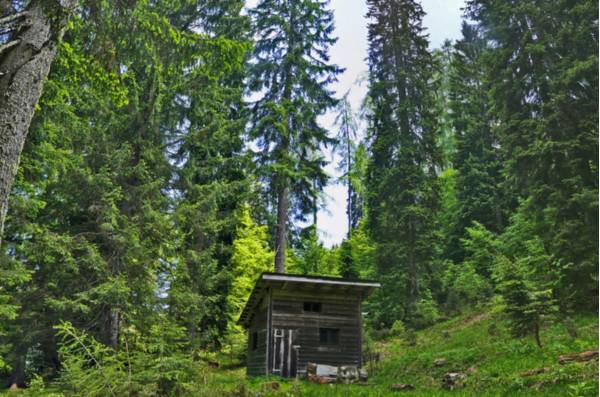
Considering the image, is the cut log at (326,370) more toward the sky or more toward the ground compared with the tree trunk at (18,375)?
more toward the sky

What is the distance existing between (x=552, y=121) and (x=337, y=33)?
15087 mm

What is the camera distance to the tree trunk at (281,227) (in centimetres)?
2453

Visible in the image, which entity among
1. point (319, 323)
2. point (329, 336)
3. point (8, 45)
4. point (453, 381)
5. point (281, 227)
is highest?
point (281, 227)

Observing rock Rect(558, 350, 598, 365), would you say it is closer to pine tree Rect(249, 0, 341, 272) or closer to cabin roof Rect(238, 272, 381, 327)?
cabin roof Rect(238, 272, 381, 327)

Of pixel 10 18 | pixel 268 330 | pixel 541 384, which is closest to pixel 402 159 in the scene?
pixel 268 330

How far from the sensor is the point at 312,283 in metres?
18.7

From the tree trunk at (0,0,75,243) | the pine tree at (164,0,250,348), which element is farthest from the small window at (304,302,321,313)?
the tree trunk at (0,0,75,243)

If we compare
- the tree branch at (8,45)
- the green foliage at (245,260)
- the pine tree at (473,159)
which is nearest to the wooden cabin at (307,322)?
the green foliage at (245,260)

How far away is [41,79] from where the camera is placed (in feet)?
20.8

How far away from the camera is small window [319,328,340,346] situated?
773 inches

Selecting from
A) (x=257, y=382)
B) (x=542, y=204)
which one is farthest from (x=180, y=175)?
(x=542, y=204)

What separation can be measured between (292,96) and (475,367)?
60.0ft

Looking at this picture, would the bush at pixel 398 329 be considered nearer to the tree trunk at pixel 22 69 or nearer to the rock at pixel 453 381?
the rock at pixel 453 381

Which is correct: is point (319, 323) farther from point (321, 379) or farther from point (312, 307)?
point (321, 379)
